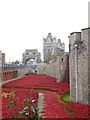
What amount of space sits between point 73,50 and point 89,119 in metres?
4.78

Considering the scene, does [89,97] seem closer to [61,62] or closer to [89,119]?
[89,119]

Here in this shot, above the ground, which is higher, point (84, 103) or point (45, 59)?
point (45, 59)

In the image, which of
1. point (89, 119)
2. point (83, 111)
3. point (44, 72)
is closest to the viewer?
point (89, 119)

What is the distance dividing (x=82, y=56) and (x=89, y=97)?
2170 mm

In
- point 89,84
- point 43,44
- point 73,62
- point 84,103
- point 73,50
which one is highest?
point 43,44

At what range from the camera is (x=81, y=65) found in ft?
30.5

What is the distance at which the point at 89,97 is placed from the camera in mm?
8789

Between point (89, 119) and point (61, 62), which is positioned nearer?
point (89, 119)

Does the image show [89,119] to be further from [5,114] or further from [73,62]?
[73,62]

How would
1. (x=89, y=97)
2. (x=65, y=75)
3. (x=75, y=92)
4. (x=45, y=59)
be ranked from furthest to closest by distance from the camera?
(x=45, y=59)
(x=65, y=75)
(x=75, y=92)
(x=89, y=97)

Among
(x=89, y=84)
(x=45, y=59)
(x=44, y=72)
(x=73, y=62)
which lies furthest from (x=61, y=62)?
(x=45, y=59)

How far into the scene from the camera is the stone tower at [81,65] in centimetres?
892

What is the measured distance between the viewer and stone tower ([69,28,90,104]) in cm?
892

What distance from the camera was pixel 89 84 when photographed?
28.9ft
